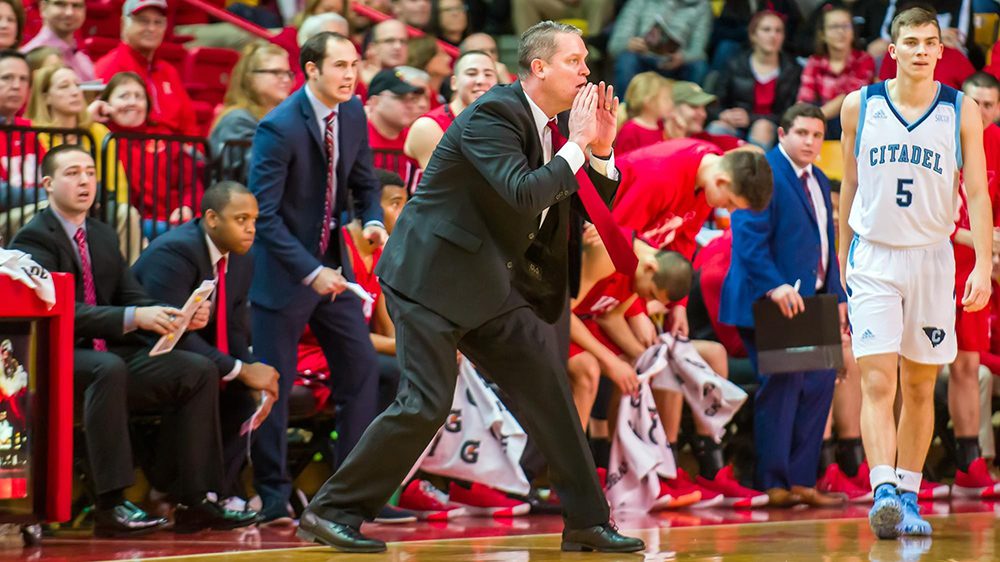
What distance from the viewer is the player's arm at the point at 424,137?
7.60m

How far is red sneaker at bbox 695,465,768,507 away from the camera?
8375 mm

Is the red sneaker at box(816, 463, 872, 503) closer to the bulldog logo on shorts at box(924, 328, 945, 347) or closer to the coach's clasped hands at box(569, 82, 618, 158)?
the bulldog logo on shorts at box(924, 328, 945, 347)

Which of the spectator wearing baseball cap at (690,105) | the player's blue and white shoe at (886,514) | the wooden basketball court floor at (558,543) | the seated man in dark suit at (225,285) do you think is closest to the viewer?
→ the wooden basketball court floor at (558,543)

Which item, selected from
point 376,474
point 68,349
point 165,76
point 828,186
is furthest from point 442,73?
point 376,474

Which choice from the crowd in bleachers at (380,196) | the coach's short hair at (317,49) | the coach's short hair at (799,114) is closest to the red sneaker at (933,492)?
the crowd in bleachers at (380,196)

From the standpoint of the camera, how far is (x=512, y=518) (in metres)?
7.68

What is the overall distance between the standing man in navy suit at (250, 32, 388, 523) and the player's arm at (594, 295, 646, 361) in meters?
1.48

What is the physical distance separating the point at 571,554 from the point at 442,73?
568 centimetres

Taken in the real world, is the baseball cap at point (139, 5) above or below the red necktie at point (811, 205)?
above

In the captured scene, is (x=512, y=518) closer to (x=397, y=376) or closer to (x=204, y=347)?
(x=397, y=376)

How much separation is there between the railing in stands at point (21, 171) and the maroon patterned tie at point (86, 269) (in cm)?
59

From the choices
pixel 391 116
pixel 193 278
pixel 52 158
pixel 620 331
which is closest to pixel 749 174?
pixel 620 331

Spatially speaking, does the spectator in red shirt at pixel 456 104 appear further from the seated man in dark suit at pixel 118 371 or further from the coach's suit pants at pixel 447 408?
the coach's suit pants at pixel 447 408

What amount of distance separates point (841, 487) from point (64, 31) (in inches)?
204
